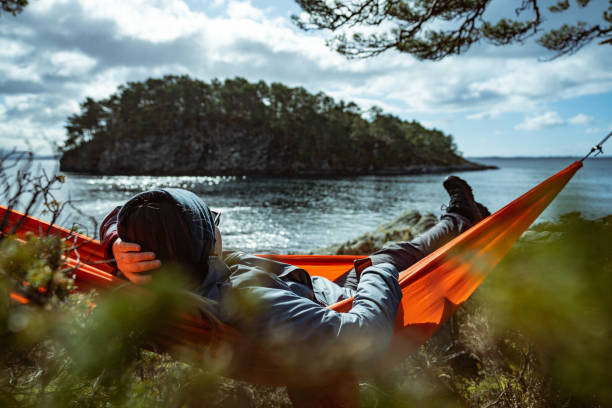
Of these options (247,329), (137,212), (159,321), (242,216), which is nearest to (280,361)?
(247,329)

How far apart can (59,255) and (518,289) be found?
217 cm

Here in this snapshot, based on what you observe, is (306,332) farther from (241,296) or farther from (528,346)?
(528,346)

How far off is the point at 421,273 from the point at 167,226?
996 millimetres

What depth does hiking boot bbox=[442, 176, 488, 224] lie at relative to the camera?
2.07m

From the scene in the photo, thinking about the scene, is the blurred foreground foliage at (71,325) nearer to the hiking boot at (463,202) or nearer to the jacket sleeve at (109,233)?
the jacket sleeve at (109,233)

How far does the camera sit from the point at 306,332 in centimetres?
86

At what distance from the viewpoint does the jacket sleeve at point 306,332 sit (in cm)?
86

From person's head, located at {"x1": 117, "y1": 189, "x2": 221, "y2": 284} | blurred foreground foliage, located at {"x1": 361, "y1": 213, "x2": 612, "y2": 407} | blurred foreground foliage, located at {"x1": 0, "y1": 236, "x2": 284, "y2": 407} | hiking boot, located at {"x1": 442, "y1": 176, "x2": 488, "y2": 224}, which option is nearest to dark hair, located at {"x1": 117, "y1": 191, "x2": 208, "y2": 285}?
person's head, located at {"x1": 117, "y1": 189, "x2": 221, "y2": 284}

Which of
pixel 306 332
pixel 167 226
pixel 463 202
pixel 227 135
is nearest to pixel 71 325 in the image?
pixel 167 226

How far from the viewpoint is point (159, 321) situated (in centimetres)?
62

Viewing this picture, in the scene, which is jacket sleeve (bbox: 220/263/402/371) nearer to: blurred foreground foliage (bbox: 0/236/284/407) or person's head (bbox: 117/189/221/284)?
person's head (bbox: 117/189/221/284)

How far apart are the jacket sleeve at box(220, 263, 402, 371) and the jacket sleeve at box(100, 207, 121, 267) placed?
1.63ft

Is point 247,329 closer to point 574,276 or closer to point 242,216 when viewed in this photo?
point 574,276

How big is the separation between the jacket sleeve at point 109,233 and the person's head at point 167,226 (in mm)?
186
